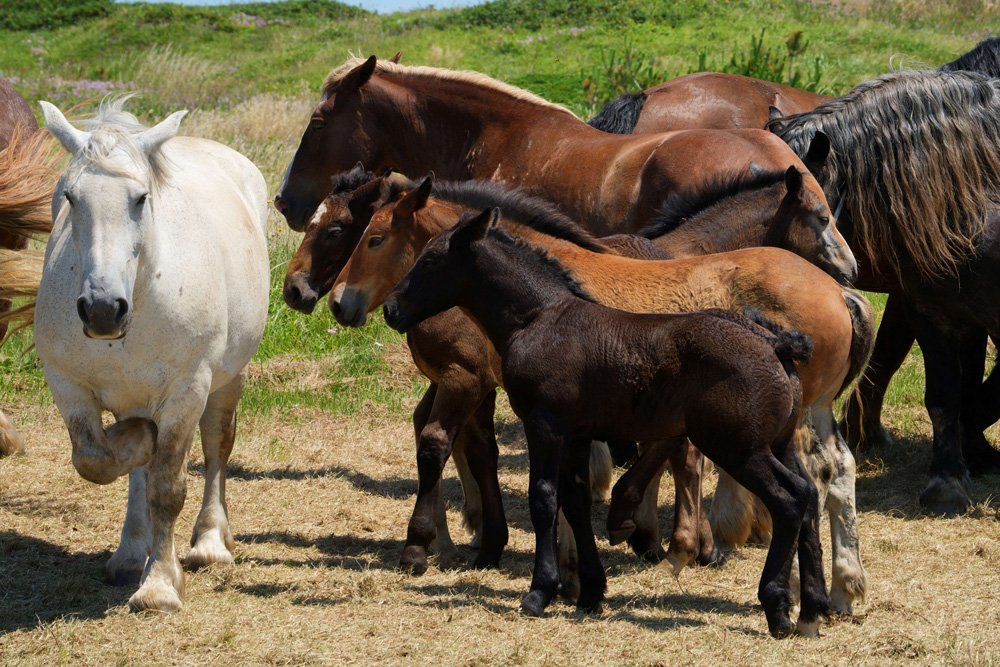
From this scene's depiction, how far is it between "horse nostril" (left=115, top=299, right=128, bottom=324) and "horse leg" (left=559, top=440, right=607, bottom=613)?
1869mm

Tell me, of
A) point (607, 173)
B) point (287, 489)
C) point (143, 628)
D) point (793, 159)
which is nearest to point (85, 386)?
point (143, 628)

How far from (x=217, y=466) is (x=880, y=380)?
4.77 m

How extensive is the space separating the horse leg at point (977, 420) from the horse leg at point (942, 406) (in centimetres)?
73

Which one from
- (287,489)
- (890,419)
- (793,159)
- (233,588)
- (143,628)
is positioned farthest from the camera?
(890,419)

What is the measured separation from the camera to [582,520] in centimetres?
425

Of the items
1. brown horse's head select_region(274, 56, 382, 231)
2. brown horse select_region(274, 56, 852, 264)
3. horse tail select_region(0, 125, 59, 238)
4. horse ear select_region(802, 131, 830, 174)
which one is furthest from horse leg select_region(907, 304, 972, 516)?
horse tail select_region(0, 125, 59, 238)

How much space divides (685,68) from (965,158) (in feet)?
44.9

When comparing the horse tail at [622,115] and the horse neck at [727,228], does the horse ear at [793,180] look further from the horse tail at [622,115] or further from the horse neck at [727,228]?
the horse tail at [622,115]

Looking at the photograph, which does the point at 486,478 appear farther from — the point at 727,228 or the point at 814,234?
the point at 814,234

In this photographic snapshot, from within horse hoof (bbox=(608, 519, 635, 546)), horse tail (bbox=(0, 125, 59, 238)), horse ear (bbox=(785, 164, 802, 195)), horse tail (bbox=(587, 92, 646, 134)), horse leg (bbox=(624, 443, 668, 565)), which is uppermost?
horse ear (bbox=(785, 164, 802, 195))

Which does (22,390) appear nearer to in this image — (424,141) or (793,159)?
(424,141)

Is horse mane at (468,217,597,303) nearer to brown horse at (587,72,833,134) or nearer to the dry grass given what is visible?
the dry grass

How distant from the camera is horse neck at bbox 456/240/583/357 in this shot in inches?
168

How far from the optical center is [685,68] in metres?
18.8
